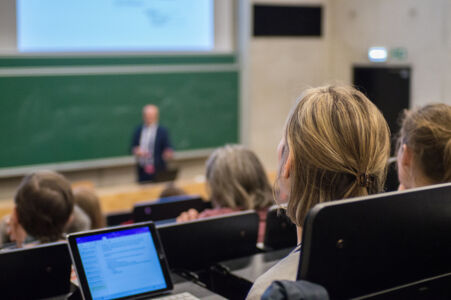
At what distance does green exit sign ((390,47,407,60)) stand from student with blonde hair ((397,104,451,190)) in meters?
6.57

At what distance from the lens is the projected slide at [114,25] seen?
704 cm

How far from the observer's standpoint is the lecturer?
7.45 metres

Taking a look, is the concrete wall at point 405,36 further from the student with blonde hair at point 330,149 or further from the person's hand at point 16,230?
the student with blonde hair at point 330,149

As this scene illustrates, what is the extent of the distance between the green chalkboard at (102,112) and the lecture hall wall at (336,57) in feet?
1.15

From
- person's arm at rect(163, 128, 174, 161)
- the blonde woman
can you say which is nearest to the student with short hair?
the blonde woman

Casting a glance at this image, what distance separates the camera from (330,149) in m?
1.14

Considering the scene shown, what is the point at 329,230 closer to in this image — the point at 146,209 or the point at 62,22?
the point at 146,209

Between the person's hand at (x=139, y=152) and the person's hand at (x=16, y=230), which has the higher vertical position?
the person's hand at (x=16, y=230)

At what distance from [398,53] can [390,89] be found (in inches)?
19.3

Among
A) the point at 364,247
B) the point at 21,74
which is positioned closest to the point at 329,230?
the point at 364,247

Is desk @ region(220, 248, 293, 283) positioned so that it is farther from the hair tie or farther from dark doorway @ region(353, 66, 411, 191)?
dark doorway @ region(353, 66, 411, 191)

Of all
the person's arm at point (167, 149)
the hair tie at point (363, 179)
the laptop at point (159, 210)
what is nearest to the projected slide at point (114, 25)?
the person's arm at point (167, 149)

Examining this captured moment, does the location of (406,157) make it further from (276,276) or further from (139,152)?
(139,152)

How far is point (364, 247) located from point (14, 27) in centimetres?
669
